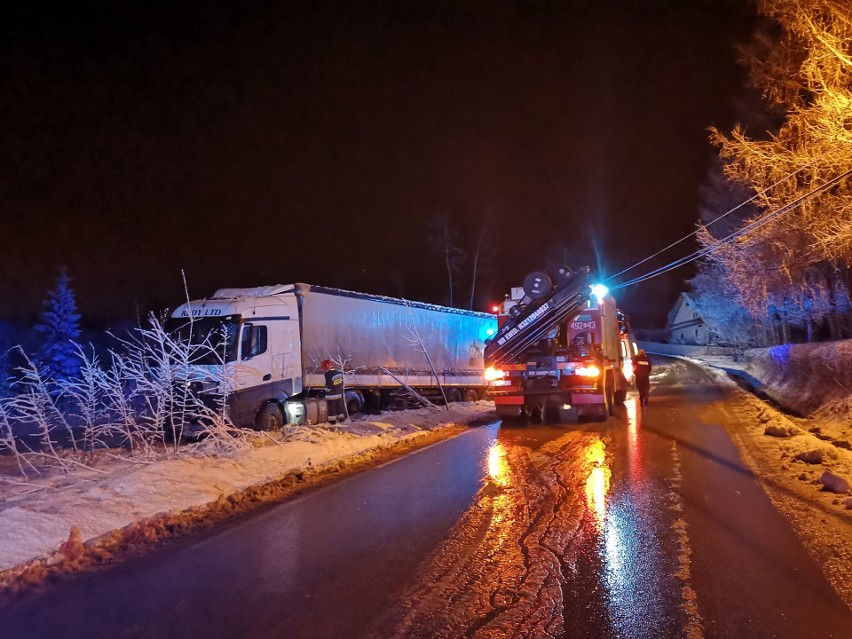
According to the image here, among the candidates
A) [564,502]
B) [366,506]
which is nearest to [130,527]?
[366,506]

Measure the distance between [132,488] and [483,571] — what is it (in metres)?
4.74

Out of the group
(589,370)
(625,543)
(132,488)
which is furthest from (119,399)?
(589,370)

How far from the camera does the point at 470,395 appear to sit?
78.5 feet

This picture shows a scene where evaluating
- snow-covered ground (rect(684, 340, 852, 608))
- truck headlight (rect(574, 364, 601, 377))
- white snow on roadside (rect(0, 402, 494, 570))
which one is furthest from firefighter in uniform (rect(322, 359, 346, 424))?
snow-covered ground (rect(684, 340, 852, 608))

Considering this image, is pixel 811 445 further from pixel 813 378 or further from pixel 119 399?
pixel 119 399

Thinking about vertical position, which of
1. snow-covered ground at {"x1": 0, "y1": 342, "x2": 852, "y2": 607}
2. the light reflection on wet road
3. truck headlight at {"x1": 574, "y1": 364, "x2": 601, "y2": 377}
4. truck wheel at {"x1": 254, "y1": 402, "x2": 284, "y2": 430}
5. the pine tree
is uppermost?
the pine tree

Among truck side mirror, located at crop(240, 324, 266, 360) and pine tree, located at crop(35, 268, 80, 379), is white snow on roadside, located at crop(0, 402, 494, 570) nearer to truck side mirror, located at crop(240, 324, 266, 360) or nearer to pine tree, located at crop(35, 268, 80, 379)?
truck side mirror, located at crop(240, 324, 266, 360)

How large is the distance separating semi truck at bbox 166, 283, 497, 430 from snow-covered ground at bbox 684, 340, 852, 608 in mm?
9071

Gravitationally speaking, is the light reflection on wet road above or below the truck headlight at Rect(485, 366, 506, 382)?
below

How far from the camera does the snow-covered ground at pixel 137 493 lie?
6434mm

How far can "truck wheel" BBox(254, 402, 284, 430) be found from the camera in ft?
49.4

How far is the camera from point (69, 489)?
808 cm

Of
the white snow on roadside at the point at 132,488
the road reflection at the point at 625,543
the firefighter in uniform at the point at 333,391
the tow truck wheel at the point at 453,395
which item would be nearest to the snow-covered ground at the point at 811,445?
the road reflection at the point at 625,543

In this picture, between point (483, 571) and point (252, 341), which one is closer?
point (483, 571)
